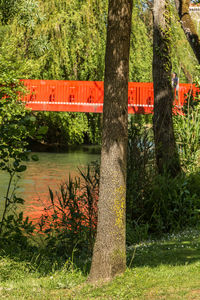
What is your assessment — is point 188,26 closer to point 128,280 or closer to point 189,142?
point 189,142

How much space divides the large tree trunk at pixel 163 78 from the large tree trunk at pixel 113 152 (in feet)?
19.5

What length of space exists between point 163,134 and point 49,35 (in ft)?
58.9

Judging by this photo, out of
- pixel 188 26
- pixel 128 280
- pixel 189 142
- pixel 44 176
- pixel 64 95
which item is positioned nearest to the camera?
pixel 128 280

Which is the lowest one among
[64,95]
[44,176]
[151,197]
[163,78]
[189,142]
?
[44,176]

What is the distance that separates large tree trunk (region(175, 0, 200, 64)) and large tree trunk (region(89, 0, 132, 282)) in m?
7.14

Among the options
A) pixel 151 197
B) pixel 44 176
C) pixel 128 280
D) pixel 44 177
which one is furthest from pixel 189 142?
pixel 44 176

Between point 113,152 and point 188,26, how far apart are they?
26.8 feet

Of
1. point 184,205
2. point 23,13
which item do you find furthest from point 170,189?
point 23,13

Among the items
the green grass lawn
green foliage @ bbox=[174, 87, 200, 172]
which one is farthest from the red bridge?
the green grass lawn

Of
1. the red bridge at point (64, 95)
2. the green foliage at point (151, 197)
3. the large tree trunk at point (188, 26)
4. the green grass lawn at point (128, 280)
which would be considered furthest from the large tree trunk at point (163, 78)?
the red bridge at point (64, 95)

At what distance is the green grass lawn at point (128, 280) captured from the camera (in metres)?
5.16

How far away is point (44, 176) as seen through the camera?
20875 mm

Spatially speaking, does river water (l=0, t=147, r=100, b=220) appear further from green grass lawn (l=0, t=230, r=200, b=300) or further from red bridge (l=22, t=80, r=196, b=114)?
green grass lawn (l=0, t=230, r=200, b=300)

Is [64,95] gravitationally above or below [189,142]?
above
